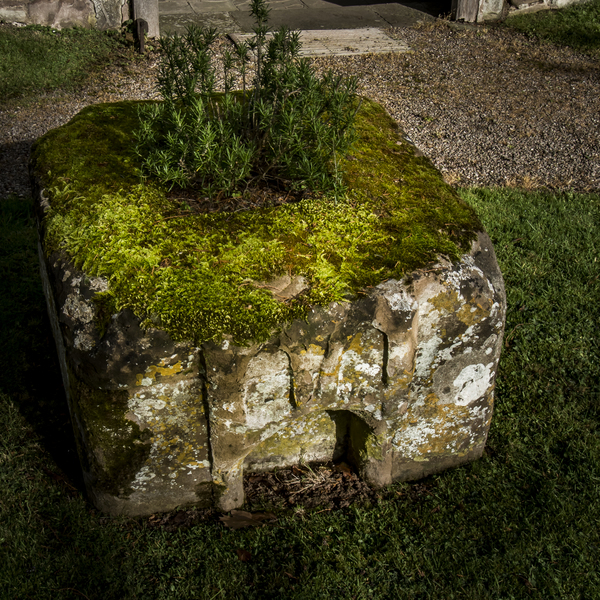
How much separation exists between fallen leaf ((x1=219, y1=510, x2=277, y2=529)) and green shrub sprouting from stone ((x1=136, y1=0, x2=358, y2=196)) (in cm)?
159

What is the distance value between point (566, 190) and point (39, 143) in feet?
15.1

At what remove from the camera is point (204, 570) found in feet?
8.43

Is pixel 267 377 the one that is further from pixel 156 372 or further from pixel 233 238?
pixel 233 238

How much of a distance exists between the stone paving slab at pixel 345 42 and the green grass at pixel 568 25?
229cm

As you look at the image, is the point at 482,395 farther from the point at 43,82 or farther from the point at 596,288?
the point at 43,82

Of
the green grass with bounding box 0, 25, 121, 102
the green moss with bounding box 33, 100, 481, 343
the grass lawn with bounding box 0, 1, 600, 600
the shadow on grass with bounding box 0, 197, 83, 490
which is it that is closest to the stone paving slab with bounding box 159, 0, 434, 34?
the green grass with bounding box 0, 25, 121, 102

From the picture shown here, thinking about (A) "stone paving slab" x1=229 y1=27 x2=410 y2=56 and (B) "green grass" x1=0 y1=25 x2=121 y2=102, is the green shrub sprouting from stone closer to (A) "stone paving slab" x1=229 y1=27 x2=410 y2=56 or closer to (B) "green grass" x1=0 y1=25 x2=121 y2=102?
(B) "green grass" x1=0 y1=25 x2=121 y2=102

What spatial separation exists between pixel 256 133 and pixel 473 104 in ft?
16.3

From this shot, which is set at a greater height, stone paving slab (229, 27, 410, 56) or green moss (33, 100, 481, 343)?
→ stone paving slab (229, 27, 410, 56)

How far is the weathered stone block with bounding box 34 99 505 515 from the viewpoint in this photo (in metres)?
2.32

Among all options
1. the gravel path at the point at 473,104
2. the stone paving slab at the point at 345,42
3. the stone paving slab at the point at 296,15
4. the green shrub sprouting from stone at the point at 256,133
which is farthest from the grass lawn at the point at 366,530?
the stone paving slab at the point at 296,15

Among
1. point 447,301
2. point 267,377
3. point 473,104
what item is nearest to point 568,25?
point 473,104

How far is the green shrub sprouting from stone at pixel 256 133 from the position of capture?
9.10 ft

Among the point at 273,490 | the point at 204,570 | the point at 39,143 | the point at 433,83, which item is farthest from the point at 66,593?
the point at 433,83
